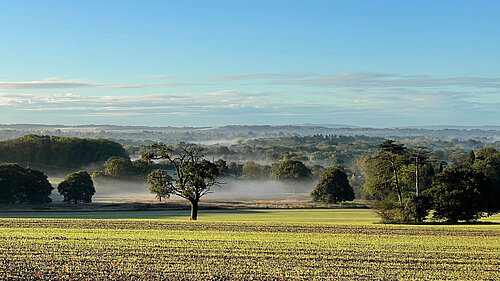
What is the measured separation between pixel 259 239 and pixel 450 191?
29.7m

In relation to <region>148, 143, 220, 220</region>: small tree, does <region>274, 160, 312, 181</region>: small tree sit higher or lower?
lower

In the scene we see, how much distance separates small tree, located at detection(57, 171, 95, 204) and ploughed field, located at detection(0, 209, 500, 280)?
5165 cm

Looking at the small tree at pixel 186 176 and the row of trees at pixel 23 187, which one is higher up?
the small tree at pixel 186 176

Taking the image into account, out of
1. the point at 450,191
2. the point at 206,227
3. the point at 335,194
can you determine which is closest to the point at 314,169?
the point at 335,194

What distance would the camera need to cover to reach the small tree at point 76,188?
320 ft

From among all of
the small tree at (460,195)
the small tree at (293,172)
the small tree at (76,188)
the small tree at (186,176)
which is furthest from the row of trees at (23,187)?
the small tree at (293,172)

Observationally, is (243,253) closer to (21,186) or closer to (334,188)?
(21,186)

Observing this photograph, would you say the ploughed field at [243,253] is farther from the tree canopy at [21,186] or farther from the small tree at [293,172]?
the small tree at [293,172]

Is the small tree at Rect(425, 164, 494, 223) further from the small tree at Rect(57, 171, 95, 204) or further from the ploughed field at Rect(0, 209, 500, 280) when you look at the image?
the small tree at Rect(57, 171, 95, 204)

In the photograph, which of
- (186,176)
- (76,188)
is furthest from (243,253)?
(76,188)

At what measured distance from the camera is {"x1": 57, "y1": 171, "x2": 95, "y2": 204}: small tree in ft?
320

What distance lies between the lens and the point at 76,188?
97.6 meters

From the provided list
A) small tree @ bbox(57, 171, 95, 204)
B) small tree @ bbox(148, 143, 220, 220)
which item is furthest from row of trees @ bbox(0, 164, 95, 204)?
small tree @ bbox(148, 143, 220, 220)

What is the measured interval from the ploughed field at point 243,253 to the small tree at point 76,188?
5165 centimetres
